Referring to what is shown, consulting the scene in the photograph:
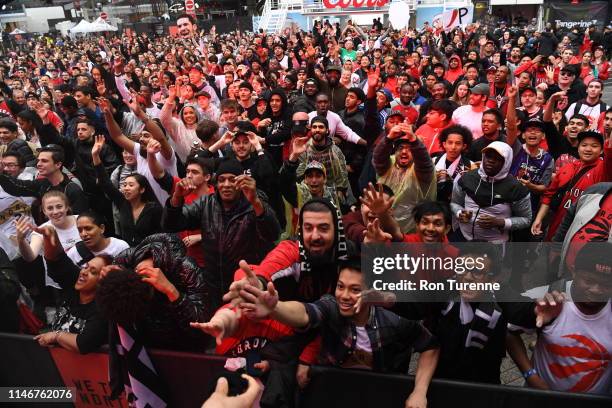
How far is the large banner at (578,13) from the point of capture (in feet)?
65.4

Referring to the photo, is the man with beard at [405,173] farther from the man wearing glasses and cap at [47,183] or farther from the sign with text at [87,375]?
the man wearing glasses and cap at [47,183]

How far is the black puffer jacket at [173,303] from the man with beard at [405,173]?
1.72 m

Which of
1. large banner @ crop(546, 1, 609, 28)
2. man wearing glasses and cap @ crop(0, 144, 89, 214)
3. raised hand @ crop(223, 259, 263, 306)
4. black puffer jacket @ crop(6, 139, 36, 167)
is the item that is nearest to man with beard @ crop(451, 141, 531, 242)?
raised hand @ crop(223, 259, 263, 306)

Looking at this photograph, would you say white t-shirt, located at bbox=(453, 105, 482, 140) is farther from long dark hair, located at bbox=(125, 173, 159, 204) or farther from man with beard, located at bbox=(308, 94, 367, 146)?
long dark hair, located at bbox=(125, 173, 159, 204)

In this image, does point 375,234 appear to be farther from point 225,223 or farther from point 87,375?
point 87,375

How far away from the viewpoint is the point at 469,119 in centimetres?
525

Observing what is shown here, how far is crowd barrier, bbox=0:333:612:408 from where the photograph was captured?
7.34 ft

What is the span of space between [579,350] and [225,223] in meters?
2.17

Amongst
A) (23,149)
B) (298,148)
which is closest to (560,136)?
(298,148)

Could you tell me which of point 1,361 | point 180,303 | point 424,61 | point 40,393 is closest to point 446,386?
point 180,303

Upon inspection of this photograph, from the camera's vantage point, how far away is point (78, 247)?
11.1ft

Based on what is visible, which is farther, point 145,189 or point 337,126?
point 337,126

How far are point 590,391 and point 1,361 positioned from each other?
3.38 meters

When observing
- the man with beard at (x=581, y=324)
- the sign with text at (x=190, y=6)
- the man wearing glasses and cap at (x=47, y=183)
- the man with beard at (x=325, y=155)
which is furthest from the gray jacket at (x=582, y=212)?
the sign with text at (x=190, y=6)
